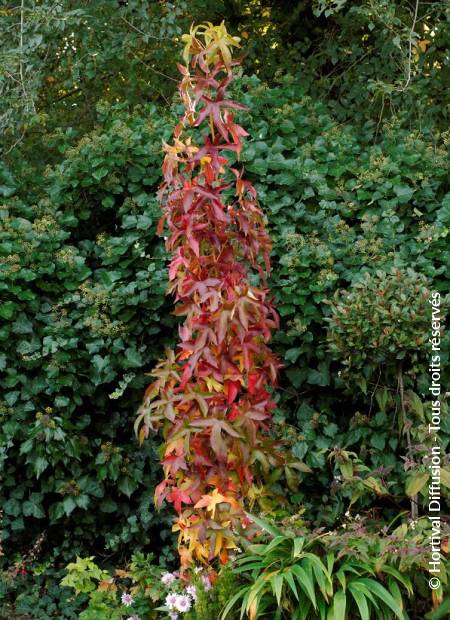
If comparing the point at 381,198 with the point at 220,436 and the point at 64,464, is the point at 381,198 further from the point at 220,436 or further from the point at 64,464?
the point at 64,464

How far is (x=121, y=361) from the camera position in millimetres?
3871

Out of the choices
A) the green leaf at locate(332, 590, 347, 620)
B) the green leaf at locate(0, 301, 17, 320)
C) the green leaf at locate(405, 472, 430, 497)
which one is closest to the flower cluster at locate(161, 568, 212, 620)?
the green leaf at locate(332, 590, 347, 620)

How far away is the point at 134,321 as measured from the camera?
155 inches

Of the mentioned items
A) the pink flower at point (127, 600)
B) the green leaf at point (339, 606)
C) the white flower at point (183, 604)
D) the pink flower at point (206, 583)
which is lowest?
the pink flower at point (127, 600)

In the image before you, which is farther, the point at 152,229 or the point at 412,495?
the point at 152,229

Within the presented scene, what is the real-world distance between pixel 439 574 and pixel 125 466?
1619 millimetres

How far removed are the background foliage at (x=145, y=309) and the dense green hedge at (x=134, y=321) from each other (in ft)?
0.03

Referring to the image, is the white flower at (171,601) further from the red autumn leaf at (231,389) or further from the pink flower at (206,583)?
the red autumn leaf at (231,389)

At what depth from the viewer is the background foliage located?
147 inches

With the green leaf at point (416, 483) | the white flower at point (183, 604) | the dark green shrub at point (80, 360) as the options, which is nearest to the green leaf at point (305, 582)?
the white flower at point (183, 604)

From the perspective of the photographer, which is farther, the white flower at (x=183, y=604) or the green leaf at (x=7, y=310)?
the green leaf at (x=7, y=310)

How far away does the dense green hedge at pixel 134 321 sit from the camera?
3.79 metres

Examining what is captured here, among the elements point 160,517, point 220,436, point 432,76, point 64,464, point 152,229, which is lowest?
point 160,517

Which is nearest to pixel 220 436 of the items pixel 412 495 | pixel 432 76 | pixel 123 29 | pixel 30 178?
pixel 412 495
